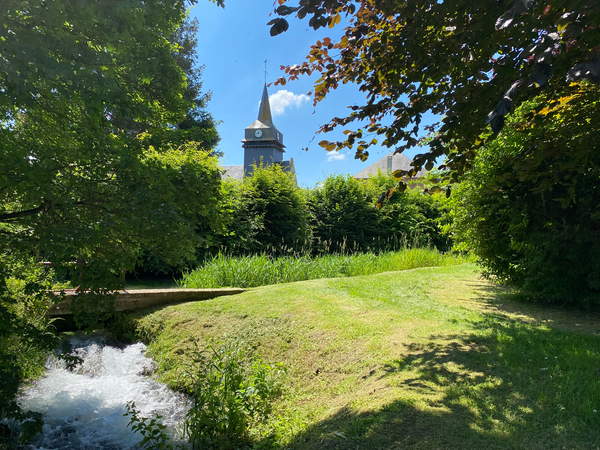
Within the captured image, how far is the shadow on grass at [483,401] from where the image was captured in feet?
8.16

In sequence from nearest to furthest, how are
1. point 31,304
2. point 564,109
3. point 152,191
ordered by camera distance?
point 152,191, point 564,109, point 31,304

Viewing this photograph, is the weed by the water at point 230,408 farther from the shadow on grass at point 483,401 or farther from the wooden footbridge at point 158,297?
the wooden footbridge at point 158,297

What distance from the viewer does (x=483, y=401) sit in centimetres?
286

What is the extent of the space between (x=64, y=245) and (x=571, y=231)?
602 cm

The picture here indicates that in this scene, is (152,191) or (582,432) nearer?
(582,432)

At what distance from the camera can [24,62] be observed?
2566 mm

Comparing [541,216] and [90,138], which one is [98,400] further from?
[541,216]

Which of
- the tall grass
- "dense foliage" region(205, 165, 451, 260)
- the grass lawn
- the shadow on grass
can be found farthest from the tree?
"dense foliage" region(205, 165, 451, 260)

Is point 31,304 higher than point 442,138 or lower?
lower

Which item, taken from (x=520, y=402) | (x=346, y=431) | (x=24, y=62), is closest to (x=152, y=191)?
(x=24, y=62)

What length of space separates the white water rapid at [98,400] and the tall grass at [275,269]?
2.57m

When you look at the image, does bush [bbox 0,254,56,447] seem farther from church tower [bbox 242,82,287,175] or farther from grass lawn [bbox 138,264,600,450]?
church tower [bbox 242,82,287,175]

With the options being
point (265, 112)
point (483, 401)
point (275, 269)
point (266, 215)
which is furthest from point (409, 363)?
point (265, 112)

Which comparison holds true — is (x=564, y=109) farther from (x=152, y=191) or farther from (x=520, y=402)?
(x=152, y=191)
